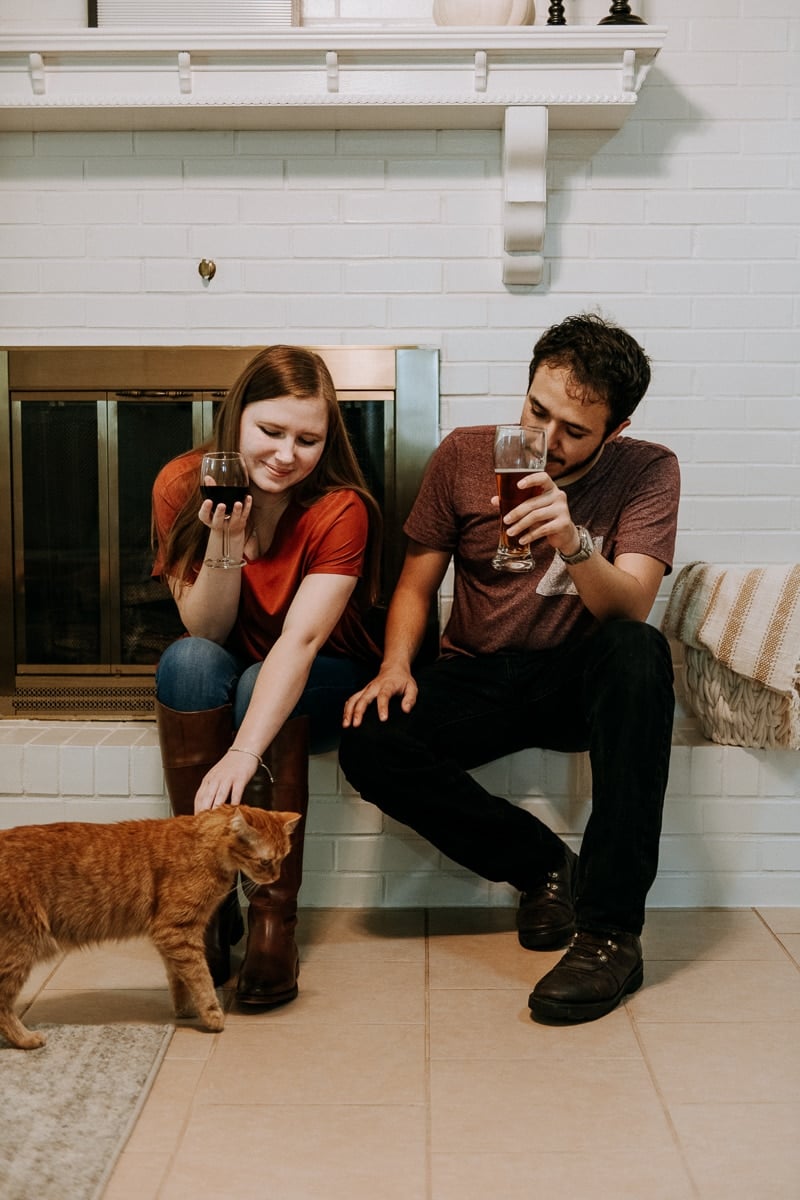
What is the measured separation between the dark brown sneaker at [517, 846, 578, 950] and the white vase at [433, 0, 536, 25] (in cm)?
168

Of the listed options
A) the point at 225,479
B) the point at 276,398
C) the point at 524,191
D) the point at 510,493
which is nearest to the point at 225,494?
the point at 225,479

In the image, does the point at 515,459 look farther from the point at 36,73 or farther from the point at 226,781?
the point at 36,73

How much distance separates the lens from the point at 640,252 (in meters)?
2.74

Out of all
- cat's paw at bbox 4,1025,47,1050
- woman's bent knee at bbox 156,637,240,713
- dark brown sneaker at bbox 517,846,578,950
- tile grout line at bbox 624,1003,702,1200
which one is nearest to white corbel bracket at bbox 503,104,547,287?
woman's bent knee at bbox 156,637,240,713

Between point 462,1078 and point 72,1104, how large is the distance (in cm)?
51

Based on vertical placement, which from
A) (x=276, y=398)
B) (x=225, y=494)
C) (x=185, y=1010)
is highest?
(x=276, y=398)

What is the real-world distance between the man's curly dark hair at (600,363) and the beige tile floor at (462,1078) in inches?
37.2

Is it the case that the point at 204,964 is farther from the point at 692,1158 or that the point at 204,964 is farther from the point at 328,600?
the point at 692,1158

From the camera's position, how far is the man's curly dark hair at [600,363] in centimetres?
205

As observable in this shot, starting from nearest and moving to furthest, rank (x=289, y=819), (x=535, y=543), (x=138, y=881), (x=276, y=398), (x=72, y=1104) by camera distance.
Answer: (x=72, y=1104) < (x=138, y=881) < (x=289, y=819) < (x=276, y=398) < (x=535, y=543)

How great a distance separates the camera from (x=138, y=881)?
1812mm

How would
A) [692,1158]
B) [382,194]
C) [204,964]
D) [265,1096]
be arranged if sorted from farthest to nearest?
1. [382,194]
2. [204,964]
3. [265,1096]
4. [692,1158]

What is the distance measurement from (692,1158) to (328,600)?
3.17ft

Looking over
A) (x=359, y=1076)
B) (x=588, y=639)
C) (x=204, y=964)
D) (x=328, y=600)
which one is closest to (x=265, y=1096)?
(x=359, y=1076)
